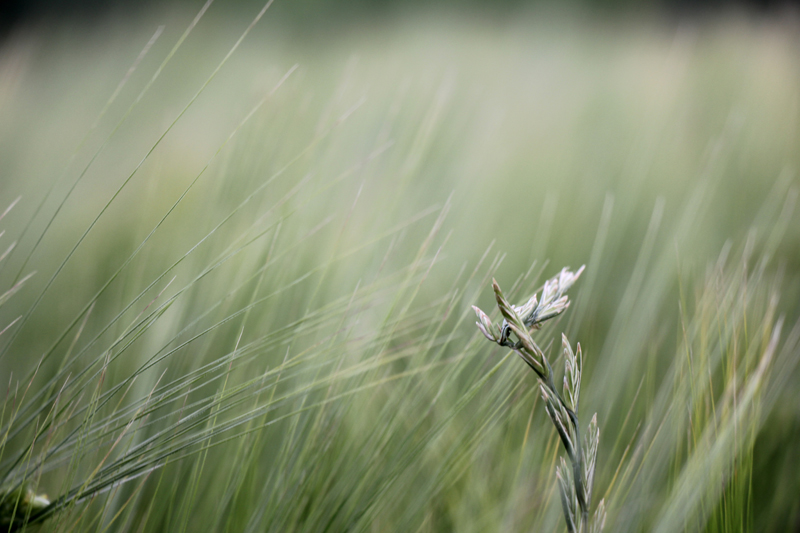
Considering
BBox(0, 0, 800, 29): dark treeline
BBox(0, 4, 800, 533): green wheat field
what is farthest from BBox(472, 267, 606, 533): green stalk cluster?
BBox(0, 0, 800, 29): dark treeline

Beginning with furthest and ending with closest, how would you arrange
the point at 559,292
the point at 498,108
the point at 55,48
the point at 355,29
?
1. the point at 355,29
2. the point at 55,48
3. the point at 498,108
4. the point at 559,292

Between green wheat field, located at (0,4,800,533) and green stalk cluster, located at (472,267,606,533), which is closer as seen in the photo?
green stalk cluster, located at (472,267,606,533)

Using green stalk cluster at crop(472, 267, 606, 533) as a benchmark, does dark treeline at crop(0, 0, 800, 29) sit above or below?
above

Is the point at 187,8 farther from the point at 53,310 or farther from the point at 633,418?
the point at 633,418

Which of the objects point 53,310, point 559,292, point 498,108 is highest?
point 498,108

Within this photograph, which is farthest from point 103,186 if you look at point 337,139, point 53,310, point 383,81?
point 383,81

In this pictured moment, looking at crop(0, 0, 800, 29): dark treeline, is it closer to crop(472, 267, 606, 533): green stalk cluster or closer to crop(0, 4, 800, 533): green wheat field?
crop(0, 4, 800, 533): green wheat field

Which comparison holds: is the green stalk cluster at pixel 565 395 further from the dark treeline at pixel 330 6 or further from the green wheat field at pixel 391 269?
the dark treeline at pixel 330 6
